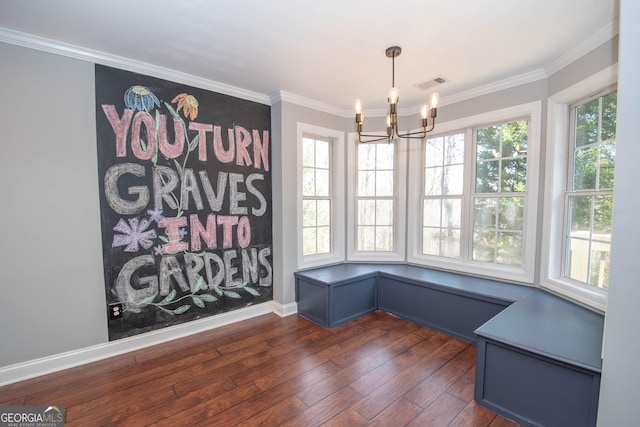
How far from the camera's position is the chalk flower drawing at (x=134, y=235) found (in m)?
2.47

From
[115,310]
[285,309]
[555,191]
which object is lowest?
[285,309]

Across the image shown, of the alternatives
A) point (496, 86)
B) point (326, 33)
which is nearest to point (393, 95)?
point (326, 33)

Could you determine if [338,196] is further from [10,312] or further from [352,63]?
[10,312]

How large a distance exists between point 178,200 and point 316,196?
1.65 meters

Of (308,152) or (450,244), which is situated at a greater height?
(308,152)

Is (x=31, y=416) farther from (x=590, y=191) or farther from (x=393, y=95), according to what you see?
(x=590, y=191)

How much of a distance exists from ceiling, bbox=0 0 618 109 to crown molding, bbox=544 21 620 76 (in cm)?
3

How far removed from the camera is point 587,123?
7.80 ft

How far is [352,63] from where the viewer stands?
2.53 meters

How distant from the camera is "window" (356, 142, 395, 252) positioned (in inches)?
153

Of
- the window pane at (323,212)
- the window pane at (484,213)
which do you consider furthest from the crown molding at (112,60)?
the window pane at (484,213)

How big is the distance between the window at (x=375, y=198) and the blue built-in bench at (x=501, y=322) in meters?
0.46

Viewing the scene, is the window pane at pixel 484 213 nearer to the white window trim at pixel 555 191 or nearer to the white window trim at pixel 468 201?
the white window trim at pixel 468 201

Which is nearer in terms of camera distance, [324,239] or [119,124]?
[119,124]
